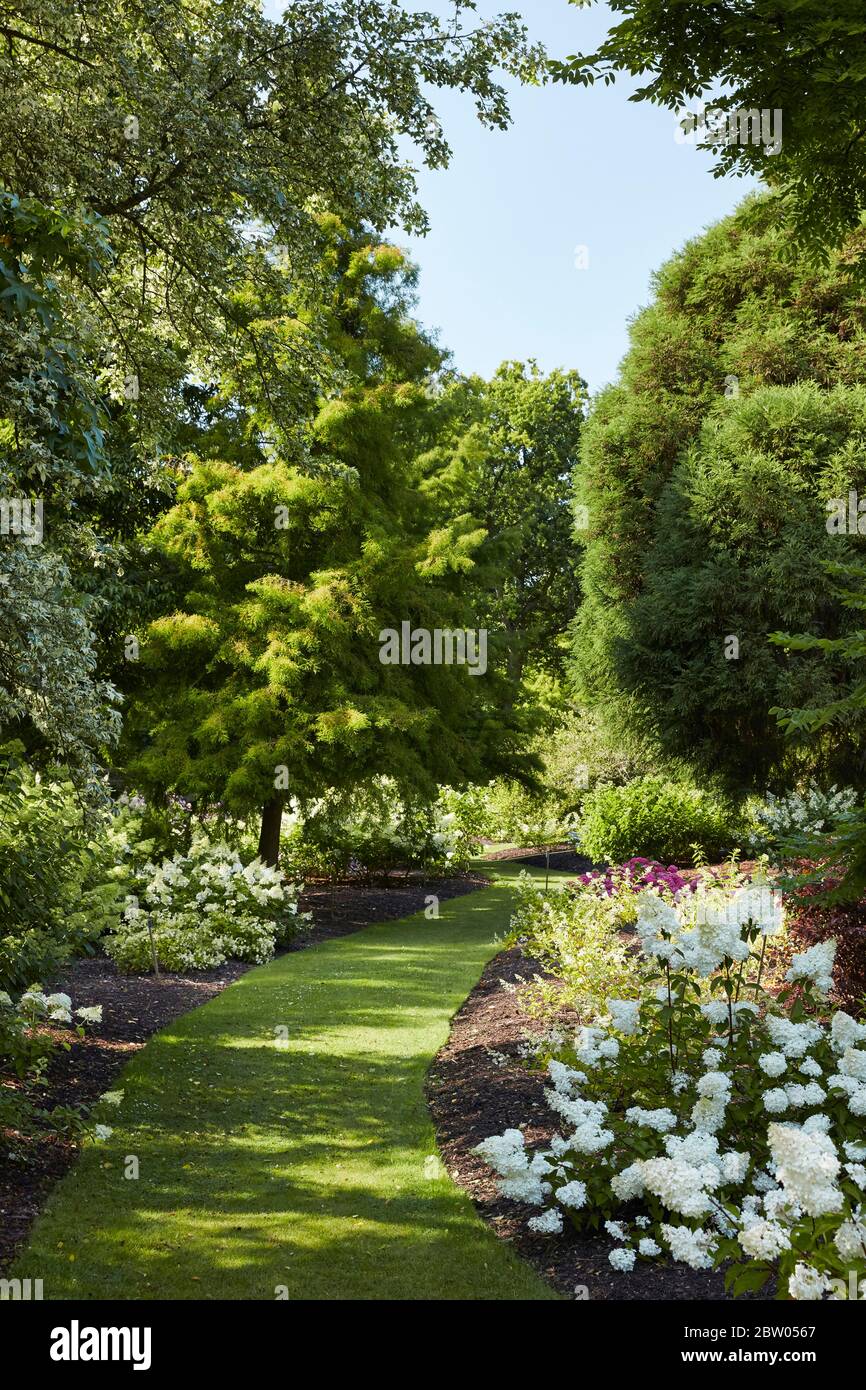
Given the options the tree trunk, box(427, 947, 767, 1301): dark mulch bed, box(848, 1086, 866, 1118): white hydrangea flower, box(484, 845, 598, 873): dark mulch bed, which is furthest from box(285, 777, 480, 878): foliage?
box(848, 1086, 866, 1118): white hydrangea flower

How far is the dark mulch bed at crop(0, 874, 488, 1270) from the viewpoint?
16.3 ft

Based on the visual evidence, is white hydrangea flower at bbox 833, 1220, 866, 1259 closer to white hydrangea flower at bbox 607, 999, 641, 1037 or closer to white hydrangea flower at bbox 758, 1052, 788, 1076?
white hydrangea flower at bbox 758, 1052, 788, 1076

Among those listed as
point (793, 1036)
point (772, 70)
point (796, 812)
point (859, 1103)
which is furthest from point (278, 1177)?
point (796, 812)

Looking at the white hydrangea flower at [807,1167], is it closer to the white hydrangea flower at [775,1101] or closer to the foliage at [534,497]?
the white hydrangea flower at [775,1101]

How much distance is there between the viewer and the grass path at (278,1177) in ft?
13.6

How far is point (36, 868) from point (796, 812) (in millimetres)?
A: 9784

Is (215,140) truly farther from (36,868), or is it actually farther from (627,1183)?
(627,1183)

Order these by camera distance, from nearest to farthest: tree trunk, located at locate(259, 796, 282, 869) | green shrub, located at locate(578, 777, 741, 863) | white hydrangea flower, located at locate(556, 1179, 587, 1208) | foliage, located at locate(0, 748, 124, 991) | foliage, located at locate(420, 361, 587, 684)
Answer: white hydrangea flower, located at locate(556, 1179, 587, 1208) < foliage, located at locate(0, 748, 124, 991) < tree trunk, located at locate(259, 796, 282, 869) < green shrub, located at locate(578, 777, 741, 863) < foliage, located at locate(420, 361, 587, 684)

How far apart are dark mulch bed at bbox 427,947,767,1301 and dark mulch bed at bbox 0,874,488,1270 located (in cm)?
200

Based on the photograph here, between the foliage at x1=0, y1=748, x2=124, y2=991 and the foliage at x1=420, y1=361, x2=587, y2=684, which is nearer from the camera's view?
the foliage at x1=0, y1=748, x2=124, y2=991

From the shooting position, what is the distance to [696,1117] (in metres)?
4.36

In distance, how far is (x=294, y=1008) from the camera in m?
8.76

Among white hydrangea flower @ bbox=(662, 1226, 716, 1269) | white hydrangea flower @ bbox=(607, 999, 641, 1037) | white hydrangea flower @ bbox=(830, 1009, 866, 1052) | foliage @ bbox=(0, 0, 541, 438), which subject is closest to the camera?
white hydrangea flower @ bbox=(662, 1226, 716, 1269)
